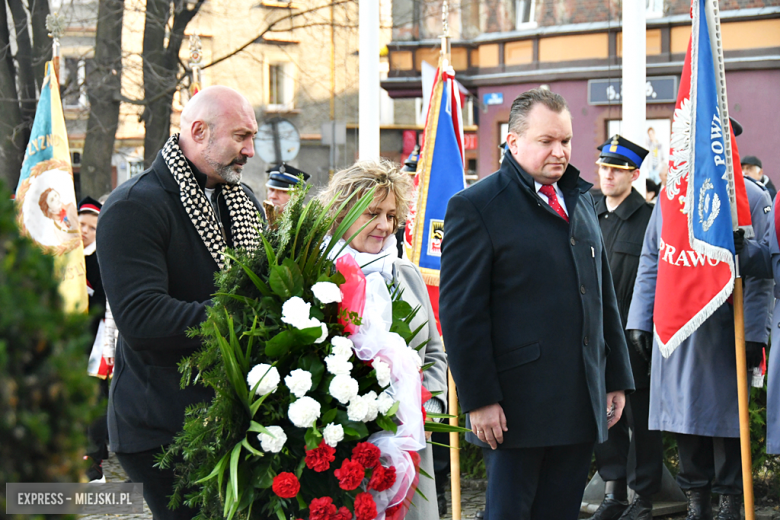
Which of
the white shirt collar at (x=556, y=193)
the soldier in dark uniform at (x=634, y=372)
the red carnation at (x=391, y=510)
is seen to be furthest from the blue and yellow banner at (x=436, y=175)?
the red carnation at (x=391, y=510)

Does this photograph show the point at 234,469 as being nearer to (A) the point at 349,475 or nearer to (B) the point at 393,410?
(A) the point at 349,475

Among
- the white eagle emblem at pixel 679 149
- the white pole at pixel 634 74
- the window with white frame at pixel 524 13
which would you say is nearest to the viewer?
the white eagle emblem at pixel 679 149

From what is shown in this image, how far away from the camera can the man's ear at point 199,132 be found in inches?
124

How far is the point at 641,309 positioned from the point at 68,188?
183 inches

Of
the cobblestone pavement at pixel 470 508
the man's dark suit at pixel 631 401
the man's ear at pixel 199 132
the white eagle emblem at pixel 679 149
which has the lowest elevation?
the cobblestone pavement at pixel 470 508

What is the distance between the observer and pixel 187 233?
306cm

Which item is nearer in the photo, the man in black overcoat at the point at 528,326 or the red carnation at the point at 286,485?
the red carnation at the point at 286,485

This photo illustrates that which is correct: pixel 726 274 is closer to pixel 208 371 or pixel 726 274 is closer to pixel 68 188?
pixel 208 371

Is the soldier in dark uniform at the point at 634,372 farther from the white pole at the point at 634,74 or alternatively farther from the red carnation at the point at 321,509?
the red carnation at the point at 321,509

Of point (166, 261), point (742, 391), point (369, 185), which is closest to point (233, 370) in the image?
point (166, 261)

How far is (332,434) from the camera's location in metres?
2.51

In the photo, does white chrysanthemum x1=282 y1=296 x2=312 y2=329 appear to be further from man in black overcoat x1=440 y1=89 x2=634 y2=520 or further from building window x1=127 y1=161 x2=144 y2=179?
building window x1=127 y1=161 x2=144 y2=179

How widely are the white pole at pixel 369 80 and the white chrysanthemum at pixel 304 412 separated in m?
4.52

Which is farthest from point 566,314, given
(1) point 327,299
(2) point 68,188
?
(2) point 68,188
